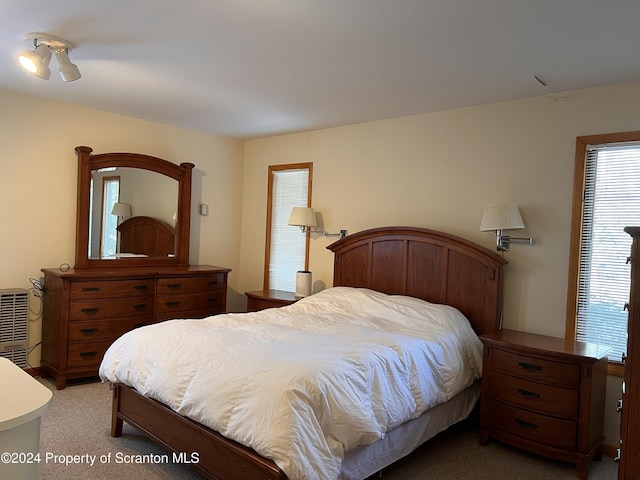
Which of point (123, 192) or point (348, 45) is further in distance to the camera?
point (123, 192)

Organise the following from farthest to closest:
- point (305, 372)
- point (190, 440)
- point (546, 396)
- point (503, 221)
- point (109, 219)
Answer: point (109, 219)
point (503, 221)
point (546, 396)
point (190, 440)
point (305, 372)

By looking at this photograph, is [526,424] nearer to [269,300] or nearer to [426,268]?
[426,268]

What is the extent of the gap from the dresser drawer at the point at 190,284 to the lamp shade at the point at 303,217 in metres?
0.99

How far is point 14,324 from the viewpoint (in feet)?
12.2

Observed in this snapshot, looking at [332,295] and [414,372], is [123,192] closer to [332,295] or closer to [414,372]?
[332,295]

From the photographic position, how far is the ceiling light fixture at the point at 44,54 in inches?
101

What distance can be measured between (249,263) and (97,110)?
7.58 feet

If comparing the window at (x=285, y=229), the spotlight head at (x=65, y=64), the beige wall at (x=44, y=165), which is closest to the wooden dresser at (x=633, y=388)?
the spotlight head at (x=65, y=64)

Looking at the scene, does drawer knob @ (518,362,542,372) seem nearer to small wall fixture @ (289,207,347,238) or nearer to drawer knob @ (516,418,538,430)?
drawer knob @ (516,418,538,430)

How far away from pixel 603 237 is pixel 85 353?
4.10 metres

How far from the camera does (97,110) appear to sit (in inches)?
168

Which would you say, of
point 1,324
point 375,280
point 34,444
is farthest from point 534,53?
point 1,324

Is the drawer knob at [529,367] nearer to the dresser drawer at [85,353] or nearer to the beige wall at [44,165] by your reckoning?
the dresser drawer at [85,353]

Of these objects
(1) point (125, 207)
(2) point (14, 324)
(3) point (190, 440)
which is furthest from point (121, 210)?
(3) point (190, 440)
